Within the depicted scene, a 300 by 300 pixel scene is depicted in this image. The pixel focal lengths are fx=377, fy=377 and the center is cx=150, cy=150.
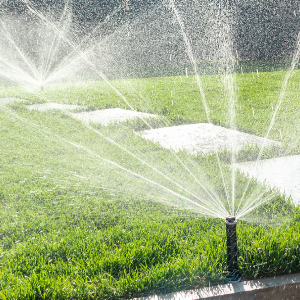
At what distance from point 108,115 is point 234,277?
448 centimetres

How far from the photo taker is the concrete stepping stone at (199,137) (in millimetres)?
4367

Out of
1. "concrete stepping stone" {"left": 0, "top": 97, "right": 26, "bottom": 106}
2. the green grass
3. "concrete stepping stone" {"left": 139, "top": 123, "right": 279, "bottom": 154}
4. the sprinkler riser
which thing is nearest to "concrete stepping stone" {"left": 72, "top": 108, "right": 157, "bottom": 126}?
the green grass

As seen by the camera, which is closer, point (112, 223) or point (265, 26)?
point (112, 223)

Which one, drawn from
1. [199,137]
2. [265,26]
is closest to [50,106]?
[199,137]

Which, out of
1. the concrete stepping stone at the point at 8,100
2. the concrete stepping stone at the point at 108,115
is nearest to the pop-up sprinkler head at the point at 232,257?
the concrete stepping stone at the point at 108,115

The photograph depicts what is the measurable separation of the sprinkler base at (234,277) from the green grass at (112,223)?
0.04 meters

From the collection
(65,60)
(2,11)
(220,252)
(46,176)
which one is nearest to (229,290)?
(220,252)

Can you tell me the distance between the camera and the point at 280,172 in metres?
3.51

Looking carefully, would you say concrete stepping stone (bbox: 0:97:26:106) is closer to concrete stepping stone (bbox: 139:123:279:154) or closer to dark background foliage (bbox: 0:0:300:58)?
concrete stepping stone (bbox: 139:123:279:154)

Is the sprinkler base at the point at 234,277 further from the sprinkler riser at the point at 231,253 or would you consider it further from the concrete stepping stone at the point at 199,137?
the concrete stepping stone at the point at 199,137

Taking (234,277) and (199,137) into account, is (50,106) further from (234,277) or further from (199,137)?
(234,277)

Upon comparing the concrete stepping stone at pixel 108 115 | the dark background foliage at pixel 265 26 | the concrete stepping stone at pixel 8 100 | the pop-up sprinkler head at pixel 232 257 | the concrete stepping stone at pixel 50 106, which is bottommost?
the pop-up sprinkler head at pixel 232 257

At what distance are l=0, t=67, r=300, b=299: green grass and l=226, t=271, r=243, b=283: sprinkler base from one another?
4 centimetres

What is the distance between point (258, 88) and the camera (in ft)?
26.6
